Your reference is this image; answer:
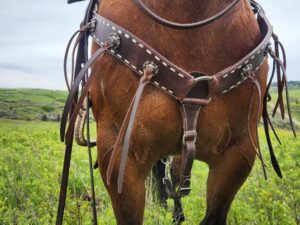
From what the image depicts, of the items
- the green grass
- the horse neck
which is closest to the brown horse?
the horse neck

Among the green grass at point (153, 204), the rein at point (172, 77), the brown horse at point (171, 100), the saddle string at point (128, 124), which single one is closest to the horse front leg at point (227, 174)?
the brown horse at point (171, 100)

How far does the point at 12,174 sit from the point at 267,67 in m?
4.51

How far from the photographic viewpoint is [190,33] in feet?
5.92

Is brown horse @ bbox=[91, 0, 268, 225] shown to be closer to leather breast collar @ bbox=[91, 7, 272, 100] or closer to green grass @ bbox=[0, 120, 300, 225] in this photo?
leather breast collar @ bbox=[91, 7, 272, 100]

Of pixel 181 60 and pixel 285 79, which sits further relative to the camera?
pixel 285 79

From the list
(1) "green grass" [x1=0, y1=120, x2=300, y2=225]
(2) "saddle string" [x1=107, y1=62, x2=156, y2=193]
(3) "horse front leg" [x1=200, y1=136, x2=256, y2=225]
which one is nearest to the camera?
(2) "saddle string" [x1=107, y1=62, x2=156, y2=193]

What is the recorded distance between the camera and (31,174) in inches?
240

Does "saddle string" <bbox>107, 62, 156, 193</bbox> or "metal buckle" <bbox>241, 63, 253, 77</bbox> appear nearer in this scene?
"saddle string" <bbox>107, 62, 156, 193</bbox>

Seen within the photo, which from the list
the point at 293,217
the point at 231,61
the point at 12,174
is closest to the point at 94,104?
the point at 231,61

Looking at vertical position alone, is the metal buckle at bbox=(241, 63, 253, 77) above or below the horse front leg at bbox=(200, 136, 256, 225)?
above

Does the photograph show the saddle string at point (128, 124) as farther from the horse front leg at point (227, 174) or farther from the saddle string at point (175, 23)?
the horse front leg at point (227, 174)

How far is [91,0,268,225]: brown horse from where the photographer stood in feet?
5.94

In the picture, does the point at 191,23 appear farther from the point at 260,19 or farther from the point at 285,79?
the point at 285,79

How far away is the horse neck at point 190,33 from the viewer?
1.80m
